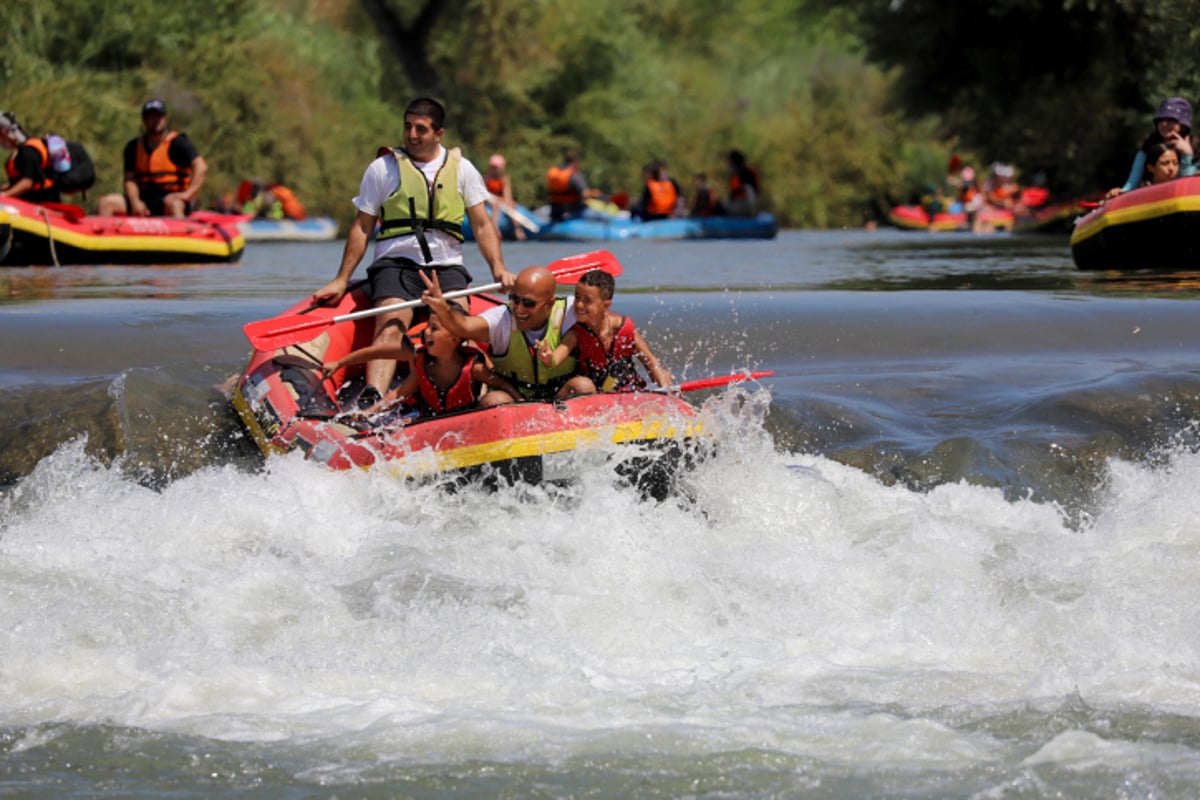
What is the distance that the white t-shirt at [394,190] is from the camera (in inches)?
278

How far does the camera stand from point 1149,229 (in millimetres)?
11820

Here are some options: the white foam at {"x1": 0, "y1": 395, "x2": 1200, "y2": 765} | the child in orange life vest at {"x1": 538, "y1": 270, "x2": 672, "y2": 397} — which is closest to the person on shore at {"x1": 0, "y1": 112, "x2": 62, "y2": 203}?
the white foam at {"x1": 0, "y1": 395, "x2": 1200, "y2": 765}

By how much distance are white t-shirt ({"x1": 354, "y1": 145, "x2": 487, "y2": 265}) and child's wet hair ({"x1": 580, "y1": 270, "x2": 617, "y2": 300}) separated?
1.18 m

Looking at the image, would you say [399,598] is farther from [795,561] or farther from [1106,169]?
[1106,169]

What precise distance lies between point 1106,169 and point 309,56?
16.1m

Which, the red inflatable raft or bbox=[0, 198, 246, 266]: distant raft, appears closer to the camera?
the red inflatable raft

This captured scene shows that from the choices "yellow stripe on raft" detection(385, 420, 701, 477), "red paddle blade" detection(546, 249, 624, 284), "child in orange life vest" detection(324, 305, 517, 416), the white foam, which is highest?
"red paddle blade" detection(546, 249, 624, 284)

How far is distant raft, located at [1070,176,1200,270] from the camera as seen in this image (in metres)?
11.5

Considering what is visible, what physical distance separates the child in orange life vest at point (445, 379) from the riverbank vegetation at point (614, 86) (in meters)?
16.1

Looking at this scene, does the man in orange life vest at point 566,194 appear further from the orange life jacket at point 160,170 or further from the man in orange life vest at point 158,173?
the orange life jacket at point 160,170

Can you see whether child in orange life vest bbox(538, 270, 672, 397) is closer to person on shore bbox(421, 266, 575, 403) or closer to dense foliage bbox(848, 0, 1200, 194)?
person on shore bbox(421, 266, 575, 403)

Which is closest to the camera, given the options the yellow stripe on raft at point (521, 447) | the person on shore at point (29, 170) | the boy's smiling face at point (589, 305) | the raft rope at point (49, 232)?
the yellow stripe on raft at point (521, 447)

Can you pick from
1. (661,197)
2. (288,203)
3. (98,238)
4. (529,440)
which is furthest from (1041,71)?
(529,440)

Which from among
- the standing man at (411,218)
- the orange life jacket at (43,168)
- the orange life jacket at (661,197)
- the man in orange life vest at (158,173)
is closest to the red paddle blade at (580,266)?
the standing man at (411,218)
